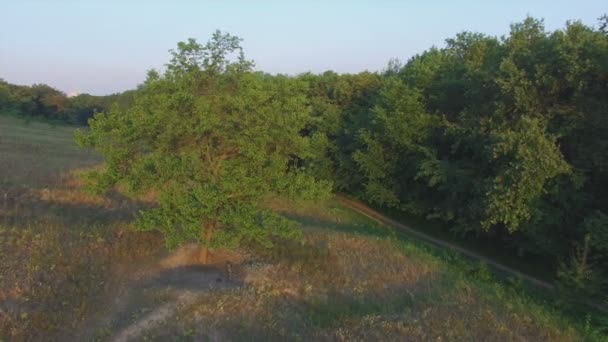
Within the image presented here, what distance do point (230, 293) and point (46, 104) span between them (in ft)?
242

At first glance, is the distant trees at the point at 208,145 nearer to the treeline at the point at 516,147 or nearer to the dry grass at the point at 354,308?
the dry grass at the point at 354,308

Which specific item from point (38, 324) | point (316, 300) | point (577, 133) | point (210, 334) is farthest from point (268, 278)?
point (577, 133)

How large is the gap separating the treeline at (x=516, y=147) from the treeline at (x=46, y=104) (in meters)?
49.8

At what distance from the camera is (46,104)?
247ft

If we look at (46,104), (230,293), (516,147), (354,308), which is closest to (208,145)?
(230,293)

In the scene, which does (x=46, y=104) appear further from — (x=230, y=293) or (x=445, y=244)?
(x=230, y=293)

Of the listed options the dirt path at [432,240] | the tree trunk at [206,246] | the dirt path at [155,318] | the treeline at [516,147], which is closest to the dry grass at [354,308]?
the dirt path at [155,318]

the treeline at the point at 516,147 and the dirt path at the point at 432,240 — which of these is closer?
the treeline at the point at 516,147

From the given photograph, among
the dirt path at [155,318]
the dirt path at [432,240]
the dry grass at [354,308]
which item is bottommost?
the dirt path at [432,240]

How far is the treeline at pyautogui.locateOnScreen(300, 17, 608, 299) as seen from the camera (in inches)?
841

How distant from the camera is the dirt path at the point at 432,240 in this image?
23219 mm

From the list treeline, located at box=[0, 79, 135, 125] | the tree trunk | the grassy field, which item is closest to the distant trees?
the tree trunk

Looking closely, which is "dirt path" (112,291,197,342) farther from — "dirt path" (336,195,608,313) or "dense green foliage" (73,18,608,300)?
"dirt path" (336,195,608,313)

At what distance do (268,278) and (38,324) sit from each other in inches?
209
